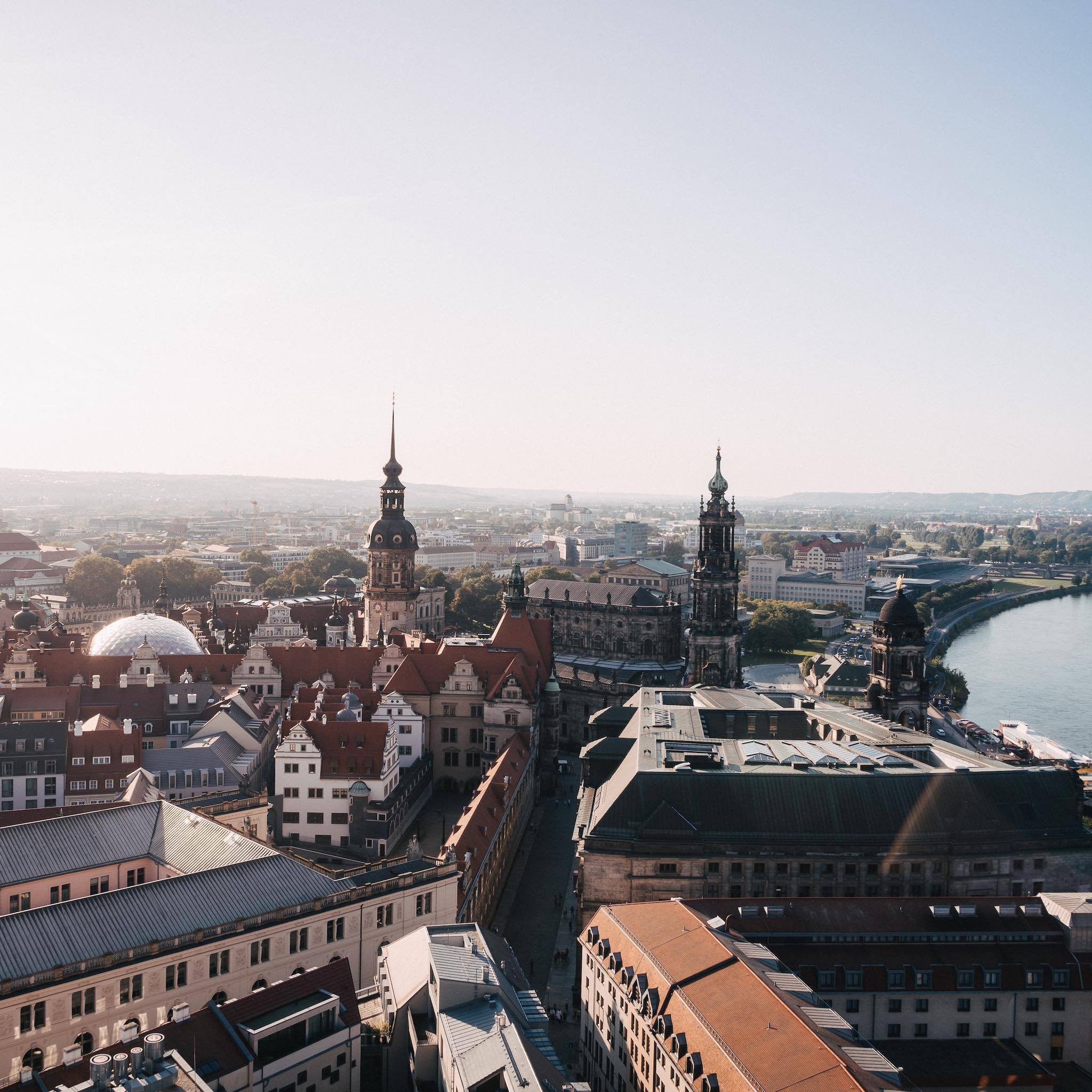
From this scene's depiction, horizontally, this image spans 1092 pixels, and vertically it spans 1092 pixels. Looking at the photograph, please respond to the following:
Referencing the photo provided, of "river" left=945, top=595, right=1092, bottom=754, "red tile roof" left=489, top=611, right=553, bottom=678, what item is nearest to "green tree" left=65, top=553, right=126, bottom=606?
"red tile roof" left=489, top=611, right=553, bottom=678

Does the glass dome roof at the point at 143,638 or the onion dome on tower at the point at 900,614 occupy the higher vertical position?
the onion dome on tower at the point at 900,614

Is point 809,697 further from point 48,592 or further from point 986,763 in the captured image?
point 48,592

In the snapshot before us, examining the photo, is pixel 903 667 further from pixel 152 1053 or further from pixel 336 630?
pixel 152 1053

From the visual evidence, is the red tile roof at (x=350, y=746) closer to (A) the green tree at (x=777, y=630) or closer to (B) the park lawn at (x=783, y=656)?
(B) the park lawn at (x=783, y=656)

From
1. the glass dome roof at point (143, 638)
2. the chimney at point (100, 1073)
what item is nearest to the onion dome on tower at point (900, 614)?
the glass dome roof at point (143, 638)

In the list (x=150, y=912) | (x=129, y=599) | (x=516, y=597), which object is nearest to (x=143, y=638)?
(x=516, y=597)
